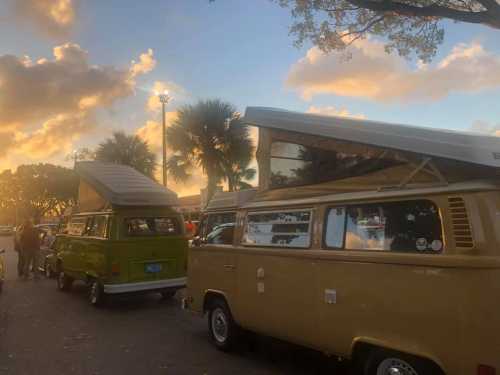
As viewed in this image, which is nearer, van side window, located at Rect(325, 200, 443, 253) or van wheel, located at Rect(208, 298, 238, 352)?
van side window, located at Rect(325, 200, 443, 253)

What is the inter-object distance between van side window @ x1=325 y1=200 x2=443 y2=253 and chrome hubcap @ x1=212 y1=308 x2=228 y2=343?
270 centimetres

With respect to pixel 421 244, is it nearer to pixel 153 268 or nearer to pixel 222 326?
pixel 222 326

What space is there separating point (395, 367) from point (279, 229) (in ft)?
6.93

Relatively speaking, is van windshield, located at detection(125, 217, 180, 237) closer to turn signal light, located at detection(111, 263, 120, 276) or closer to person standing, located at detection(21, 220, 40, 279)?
turn signal light, located at detection(111, 263, 120, 276)

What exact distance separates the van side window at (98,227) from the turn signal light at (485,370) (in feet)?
25.8

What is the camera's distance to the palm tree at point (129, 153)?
83.6 feet

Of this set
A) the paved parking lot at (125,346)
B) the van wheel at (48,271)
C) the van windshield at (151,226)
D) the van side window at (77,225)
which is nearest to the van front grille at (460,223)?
the paved parking lot at (125,346)

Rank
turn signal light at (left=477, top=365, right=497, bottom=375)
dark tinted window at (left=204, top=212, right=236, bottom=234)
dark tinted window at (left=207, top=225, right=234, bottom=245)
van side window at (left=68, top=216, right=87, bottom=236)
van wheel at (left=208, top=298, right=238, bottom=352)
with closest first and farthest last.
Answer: turn signal light at (left=477, top=365, right=497, bottom=375)
van wheel at (left=208, top=298, right=238, bottom=352)
dark tinted window at (left=207, top=225, right=234, bottom=245)
dark tinted window at (left=204, top=212, right=236, bottom=234)
van side window at (left=68, top=216, right=87, bottom=236)

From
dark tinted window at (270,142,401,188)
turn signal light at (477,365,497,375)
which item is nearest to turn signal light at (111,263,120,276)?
dark tinted window at (270,142,401,188)

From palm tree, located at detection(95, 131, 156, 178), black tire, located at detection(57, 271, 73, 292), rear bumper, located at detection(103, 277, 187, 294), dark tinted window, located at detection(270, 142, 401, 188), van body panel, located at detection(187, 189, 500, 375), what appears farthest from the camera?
palm tree, located at detection(95, 131, 156, 178)

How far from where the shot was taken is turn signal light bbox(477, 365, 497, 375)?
3373 millimetres

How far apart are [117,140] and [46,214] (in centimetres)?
4829

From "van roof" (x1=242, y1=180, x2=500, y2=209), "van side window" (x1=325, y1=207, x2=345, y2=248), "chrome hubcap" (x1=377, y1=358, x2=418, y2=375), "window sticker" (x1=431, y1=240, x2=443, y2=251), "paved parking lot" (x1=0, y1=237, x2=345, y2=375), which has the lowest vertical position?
"paved parking lot" (x1=0, y1=237, x2=345, y2=375)

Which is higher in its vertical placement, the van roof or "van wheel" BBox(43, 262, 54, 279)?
the van roof
